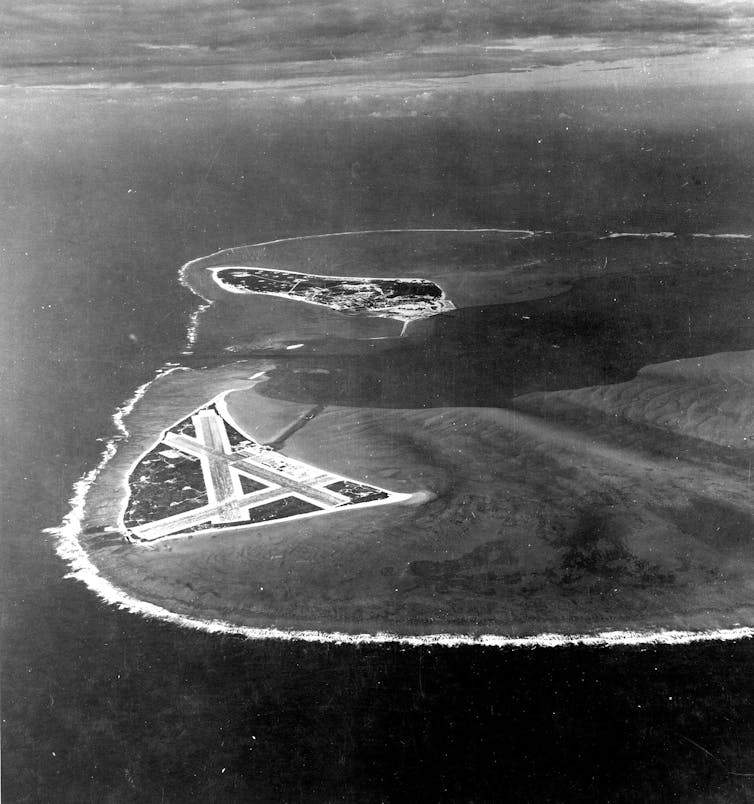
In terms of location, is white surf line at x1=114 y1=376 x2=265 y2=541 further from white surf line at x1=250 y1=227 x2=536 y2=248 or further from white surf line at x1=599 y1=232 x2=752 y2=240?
white surf line at x1=599 y1=232 x2=752 y2=240

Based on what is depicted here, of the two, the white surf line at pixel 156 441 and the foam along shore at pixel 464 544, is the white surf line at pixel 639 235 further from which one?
the white surf line at pixel 156 441

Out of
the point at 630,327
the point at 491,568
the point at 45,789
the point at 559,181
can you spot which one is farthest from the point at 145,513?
the point at 559,181

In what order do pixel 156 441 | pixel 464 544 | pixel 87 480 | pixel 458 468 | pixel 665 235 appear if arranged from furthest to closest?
pixel 665 235 < pixel 156 441 < pixel 458 468 < pixel 87 480 < pixel 464 544

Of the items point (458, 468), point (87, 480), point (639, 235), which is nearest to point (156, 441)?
Answer: point (87, 480)

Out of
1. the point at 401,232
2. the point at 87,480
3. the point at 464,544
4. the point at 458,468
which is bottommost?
the point at 464,544

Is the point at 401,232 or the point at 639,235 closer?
the point at 639,235

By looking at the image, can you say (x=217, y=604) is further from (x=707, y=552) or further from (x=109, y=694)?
(x=707, y=552)

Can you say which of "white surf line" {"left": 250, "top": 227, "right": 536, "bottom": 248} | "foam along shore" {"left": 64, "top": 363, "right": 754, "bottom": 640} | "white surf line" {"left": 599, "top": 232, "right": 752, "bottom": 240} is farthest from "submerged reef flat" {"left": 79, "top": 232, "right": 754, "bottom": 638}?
"white surf line" {"left": 250, "top": 227, "right": 536, "bottom": 248}

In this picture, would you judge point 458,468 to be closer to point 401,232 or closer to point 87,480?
point 87,480

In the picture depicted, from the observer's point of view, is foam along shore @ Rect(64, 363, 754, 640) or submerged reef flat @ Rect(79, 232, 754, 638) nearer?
foam along shore @ Rect(64, 363, 754, 640)
